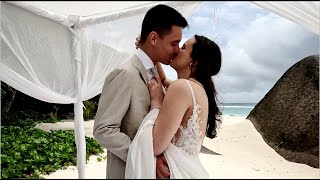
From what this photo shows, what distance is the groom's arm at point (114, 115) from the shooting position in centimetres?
189

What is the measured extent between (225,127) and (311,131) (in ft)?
6.92

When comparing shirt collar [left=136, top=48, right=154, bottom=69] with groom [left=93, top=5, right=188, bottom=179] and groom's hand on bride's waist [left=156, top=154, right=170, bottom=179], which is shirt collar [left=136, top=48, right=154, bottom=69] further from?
groom's hand on bride's waist [left=156, top=154, right=170, bottom=179]

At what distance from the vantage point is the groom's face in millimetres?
2010

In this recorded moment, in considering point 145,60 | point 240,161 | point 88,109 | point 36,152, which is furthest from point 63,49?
point 88,109

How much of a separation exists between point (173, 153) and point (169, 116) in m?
0.23

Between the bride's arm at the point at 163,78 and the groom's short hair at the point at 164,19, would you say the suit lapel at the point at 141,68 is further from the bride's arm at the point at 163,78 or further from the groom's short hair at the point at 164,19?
the bride's arm at the point at 163,78

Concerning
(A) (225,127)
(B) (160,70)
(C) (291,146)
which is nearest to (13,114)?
(A) (225,127)

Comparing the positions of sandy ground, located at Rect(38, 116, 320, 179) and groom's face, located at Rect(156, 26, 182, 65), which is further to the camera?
sandy ground, located at Rect(38, 116, 320, 179)

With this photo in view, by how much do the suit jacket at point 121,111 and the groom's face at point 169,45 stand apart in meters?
0.12

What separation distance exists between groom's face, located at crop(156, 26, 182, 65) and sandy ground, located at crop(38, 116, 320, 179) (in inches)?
132

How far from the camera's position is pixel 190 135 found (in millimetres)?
2018

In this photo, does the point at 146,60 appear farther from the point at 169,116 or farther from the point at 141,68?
the point at 169,116

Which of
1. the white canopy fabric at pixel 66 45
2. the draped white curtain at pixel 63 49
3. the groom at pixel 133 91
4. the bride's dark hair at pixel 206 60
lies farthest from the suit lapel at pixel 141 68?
the draped white curtain at pixel 63 49

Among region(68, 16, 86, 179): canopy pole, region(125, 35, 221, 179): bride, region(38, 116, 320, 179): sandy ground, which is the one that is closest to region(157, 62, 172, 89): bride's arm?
region(125, 35, 221, 179): bride
